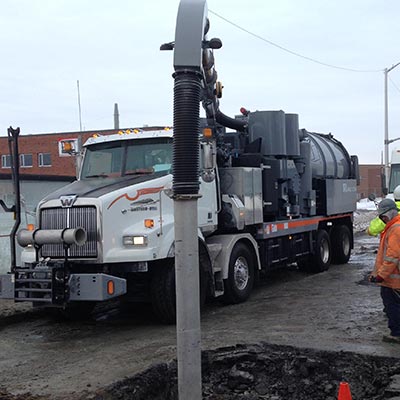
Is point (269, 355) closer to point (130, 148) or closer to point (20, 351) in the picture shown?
point (20, 351)

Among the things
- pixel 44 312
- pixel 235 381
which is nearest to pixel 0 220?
pixel 44 312

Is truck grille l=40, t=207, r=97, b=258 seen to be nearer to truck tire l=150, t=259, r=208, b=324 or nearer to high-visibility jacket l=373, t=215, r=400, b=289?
truck tire l=150, t=259, r=208, b=324

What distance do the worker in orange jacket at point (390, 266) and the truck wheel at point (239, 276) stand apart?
120 inches

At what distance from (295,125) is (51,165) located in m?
34.7

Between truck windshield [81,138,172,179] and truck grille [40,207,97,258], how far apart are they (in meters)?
1.25

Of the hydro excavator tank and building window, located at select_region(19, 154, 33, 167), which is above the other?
building window, located at select_region(19, 154, 33, 167)

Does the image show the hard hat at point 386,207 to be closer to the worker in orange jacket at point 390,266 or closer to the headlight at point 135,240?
the worker in orange jacket at point 390,266

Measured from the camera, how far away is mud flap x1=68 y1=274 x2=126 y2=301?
717 cm

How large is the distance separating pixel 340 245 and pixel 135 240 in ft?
Result: 28.0

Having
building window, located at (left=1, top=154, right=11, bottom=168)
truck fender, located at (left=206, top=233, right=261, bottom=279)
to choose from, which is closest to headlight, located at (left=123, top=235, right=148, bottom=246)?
truck fender, located at (left=206, top=233, right=261, bottom=279)

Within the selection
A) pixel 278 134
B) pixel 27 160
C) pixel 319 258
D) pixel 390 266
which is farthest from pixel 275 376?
pixel 27 160

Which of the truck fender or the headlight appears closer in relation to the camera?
the headlight

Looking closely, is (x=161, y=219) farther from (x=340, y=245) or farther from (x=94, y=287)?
(x=340, y=245)

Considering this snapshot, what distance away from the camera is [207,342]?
7027 millimetres
